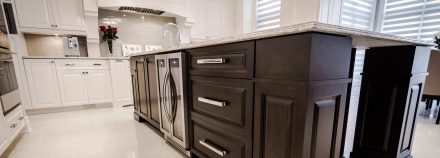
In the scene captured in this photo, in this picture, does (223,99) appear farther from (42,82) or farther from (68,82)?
(42,82)

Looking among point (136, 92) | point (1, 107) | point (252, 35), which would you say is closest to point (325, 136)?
point (252, 35)

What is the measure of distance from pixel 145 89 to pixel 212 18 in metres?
2.70

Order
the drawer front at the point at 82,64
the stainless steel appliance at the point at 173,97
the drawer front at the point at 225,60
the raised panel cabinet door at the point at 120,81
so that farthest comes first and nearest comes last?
the raised panel cabinet door at the point at 120,81 → the drawer front at the point at 82,64 → the stainless steel appliance at the point at 173,97 → the drawer front at the point at 225,60

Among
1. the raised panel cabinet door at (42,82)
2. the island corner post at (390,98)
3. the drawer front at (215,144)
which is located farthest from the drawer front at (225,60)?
the raised panel cabinet door at (42,82)

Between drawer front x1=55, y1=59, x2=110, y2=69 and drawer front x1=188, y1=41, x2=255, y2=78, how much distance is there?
245 cm

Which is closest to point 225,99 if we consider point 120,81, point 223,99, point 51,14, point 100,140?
point 223,99

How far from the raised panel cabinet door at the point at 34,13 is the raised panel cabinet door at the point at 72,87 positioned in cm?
77

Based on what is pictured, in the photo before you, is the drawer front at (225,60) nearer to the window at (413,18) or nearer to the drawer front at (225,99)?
the drawer front at (225,99)

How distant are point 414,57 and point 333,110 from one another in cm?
72

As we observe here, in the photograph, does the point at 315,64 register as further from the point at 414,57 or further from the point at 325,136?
the point at 414,57

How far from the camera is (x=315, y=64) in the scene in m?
0.59

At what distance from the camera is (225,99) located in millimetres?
931

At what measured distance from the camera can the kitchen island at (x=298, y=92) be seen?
0.62m

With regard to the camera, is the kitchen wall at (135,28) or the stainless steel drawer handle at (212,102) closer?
the stainless steel drawer handle at (212,102)
